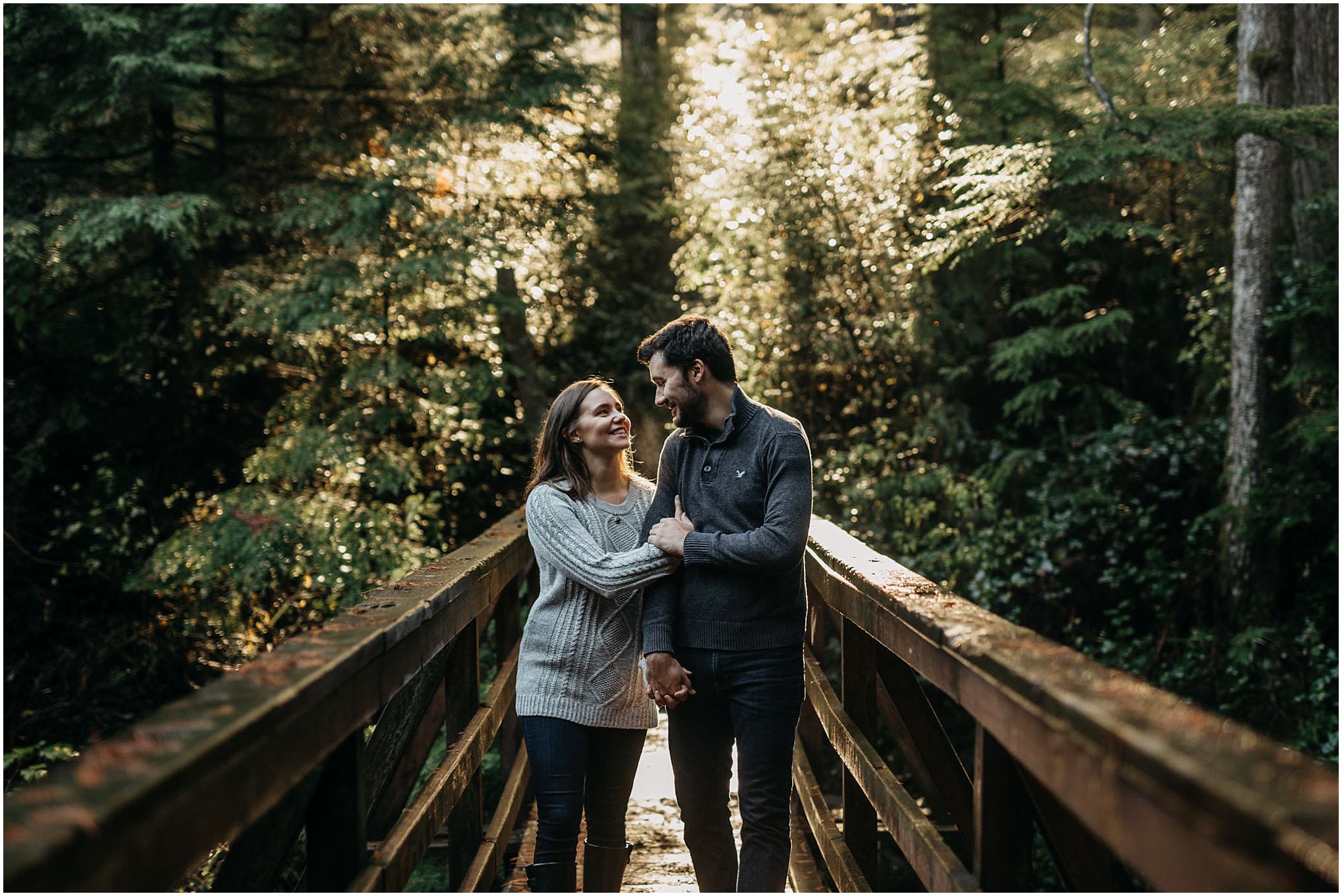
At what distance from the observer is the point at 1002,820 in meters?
1.92

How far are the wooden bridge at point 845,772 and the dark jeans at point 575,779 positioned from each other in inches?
9.0

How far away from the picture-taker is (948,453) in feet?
30.7

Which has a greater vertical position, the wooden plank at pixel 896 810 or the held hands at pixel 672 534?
the held hands at pixel 672 534

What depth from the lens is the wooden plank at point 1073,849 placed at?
1767 millimetres

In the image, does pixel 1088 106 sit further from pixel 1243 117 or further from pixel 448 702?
pixel 448 702

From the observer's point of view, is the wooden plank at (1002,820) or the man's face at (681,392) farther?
the man's face at (681,392)

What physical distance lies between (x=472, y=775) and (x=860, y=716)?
3.68ft

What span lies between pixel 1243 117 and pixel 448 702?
5.61 meters

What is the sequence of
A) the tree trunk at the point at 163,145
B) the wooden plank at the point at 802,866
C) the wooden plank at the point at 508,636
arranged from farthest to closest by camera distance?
the tree trunk at the point at 163,145 → the wooden plank at the point at 508,636 → the wooden plank at the point at 802,866

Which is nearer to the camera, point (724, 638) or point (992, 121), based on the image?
point (724, 638)

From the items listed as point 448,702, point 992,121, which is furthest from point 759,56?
point 448,702

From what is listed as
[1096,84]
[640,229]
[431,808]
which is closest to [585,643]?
[431,808]

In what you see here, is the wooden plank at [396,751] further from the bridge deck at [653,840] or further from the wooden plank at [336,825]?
the bridge deck at [653,840]

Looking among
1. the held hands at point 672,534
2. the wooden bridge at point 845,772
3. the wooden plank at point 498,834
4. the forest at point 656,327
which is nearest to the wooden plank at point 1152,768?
the wooden bridge at point 845,772
